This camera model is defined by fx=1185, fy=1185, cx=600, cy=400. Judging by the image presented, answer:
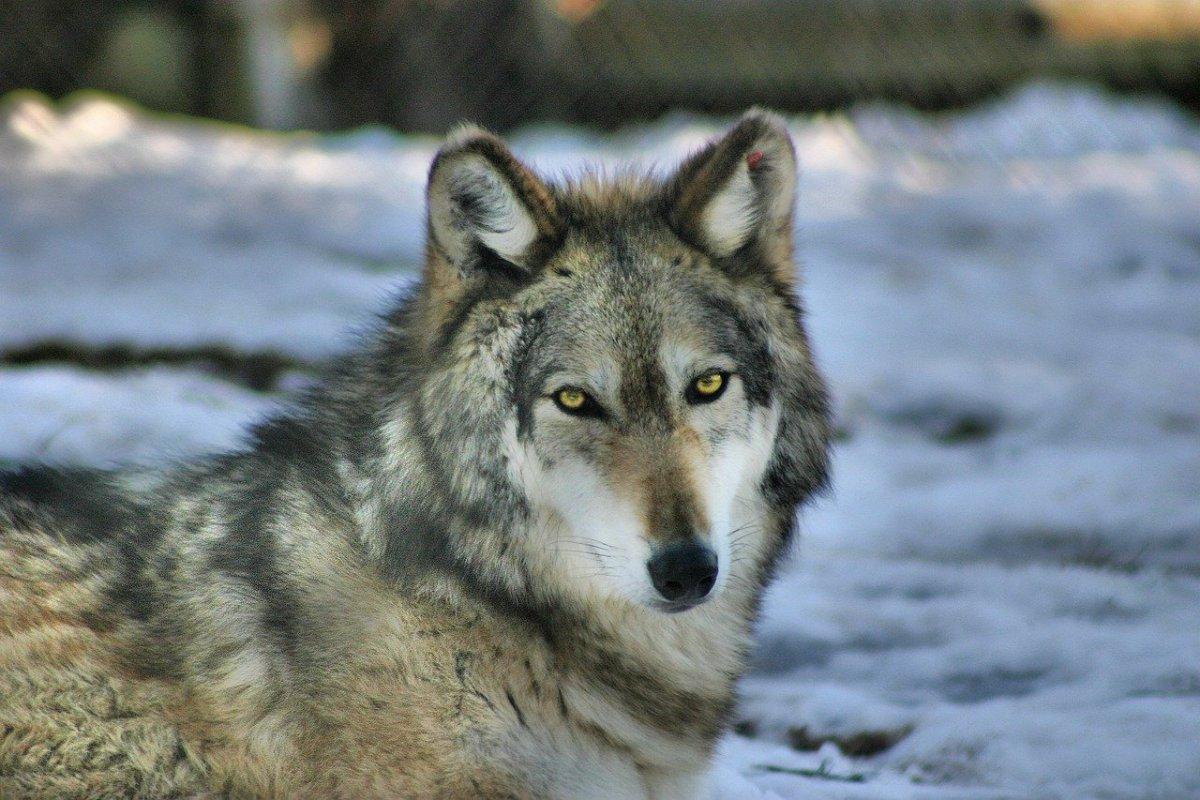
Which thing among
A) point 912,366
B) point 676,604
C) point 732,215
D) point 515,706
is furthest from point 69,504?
point 912,366

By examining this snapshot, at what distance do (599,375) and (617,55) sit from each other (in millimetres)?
8012

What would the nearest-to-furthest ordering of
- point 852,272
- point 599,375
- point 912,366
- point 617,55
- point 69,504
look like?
1. point 599,375
2. point 69,504
3. point 912,366
4. point 852,272
5. point 617,55

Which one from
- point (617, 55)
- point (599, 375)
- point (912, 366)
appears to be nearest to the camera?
point (599, 375)

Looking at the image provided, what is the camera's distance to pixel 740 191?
121 inches

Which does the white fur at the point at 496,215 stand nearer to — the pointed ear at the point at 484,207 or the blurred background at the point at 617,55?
the pointed ear at the point at 484,207

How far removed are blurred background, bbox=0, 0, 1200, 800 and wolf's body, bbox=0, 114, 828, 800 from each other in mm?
537

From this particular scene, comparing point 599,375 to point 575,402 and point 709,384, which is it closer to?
point 575,402

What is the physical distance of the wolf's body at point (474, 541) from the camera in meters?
2.67

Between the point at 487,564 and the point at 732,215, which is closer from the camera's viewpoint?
the point at 487,564

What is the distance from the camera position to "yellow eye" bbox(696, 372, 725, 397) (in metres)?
2.85

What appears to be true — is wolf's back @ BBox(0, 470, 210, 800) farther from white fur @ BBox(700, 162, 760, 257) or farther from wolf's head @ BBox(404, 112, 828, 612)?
white fur @ BBox(700, 162, 760, 257)

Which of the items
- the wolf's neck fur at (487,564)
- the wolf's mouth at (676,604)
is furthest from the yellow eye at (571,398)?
the wolf's mouth at (676,604)

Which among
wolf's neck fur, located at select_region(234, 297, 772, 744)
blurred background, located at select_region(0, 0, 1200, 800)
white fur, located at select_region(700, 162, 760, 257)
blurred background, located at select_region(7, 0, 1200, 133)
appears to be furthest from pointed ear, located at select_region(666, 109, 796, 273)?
blurred background, located at select_region(7, 0, 1200, 133)

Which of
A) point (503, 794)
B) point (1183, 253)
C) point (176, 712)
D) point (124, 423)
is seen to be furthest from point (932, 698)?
point (1183, 253)
